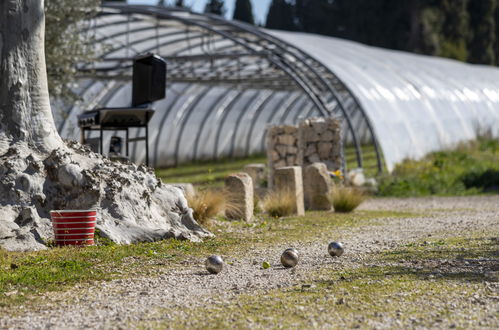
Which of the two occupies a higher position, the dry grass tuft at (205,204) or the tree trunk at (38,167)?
the tree trunk at (38,167)

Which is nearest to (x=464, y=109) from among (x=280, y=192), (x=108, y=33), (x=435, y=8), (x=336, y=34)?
(x=108, y=33)

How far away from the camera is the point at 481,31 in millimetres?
48000

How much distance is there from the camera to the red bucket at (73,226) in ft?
28.4

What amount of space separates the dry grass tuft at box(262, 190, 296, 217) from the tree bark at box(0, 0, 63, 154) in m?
4.56

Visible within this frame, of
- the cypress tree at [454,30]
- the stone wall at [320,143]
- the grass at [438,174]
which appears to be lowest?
the grass at [438,174]

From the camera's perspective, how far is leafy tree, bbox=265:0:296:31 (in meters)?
55.3

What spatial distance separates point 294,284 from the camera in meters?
6.90

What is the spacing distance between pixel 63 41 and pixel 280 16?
40740 millimetres

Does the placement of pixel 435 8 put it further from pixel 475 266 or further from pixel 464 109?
pixel 475 266

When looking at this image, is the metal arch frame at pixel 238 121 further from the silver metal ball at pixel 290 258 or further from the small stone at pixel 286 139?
the silver metal ball at pixel 290 258

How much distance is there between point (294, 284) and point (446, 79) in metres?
23.3

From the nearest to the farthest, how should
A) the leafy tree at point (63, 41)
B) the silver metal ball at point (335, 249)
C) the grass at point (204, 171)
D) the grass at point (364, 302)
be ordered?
the grass at point (364, 302), the silver metal ball at point (335, 249), the leafy tree at point (63, 41), the grass at point (204, 171)

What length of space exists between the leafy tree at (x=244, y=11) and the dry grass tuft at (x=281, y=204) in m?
42.3

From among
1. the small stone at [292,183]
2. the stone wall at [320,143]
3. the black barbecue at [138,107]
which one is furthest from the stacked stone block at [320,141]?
the black barbecue at [138,107]
